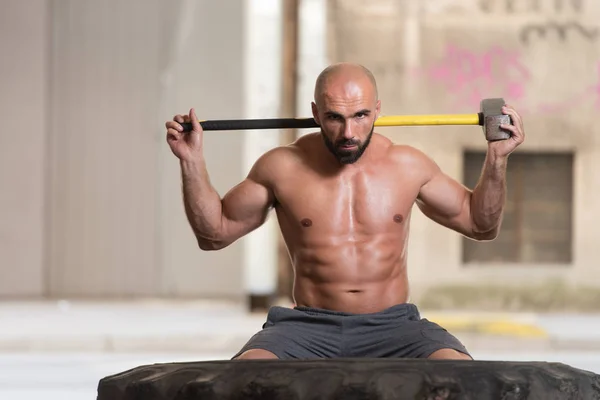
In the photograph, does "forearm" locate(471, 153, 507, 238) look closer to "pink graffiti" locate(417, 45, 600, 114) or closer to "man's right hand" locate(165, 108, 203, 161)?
"man's right hand" locate(165, 108, 203, 161)

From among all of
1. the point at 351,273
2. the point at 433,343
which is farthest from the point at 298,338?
the point at 433,343

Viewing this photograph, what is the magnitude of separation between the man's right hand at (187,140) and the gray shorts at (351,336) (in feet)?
1.74

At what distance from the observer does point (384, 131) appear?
894 cm

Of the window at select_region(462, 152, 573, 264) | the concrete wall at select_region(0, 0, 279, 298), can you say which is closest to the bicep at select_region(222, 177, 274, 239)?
the window at select_region(462, 152, 573, 264)

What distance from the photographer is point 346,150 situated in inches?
119

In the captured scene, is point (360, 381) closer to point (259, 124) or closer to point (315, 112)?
point (315, 112)

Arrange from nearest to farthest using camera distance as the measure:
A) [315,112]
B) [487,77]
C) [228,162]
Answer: [315,112] < [487,77] < [228,162]

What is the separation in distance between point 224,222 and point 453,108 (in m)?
6.27

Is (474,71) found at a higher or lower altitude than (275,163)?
higher

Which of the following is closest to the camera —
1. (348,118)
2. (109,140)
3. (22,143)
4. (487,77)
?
(348,118)

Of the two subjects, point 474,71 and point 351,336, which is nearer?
point 351,336

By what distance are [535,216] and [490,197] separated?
6530 millimetres

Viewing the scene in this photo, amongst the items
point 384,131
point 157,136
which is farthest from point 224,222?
point 157,136

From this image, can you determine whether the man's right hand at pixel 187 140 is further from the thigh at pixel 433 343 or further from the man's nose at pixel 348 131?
the thigh at pixel 433 343
